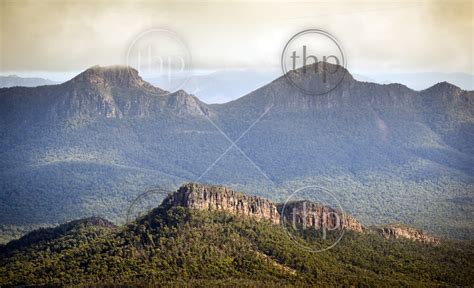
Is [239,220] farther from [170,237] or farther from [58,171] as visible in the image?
[58,171]

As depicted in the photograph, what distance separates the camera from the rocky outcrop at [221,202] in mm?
121188

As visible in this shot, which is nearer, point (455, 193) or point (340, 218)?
point (340, 218)

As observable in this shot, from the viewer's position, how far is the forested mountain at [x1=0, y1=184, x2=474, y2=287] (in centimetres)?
11188

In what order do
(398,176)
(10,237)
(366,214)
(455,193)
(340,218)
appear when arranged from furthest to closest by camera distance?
1. (398,176)
2. (455,193)
3. (366,214)
4. (10,237)
5. (340,218)

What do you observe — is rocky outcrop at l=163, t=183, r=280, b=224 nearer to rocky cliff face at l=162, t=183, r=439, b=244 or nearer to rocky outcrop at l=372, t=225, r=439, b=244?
rocky cliff face at l=162, t=183, r=439, b=244

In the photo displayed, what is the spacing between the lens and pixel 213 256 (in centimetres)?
11500

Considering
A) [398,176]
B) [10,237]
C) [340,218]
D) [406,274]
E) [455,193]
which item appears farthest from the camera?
[398,176]

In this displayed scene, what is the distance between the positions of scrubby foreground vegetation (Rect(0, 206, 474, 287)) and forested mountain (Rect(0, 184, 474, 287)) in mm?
96

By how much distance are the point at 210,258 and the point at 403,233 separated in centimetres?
2864

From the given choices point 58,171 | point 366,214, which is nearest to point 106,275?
point 366,214

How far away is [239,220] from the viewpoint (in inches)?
4801

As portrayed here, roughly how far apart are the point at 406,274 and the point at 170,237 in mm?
23195
